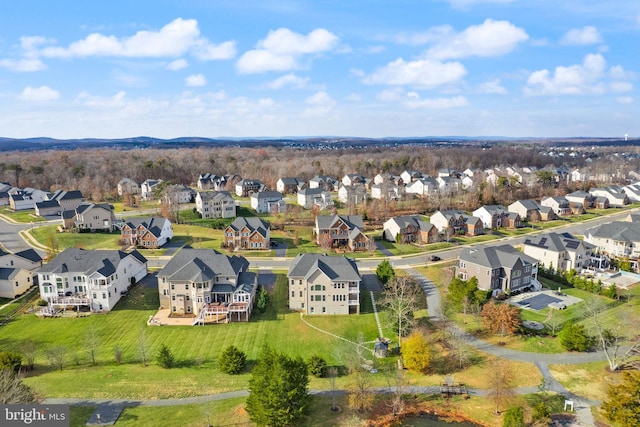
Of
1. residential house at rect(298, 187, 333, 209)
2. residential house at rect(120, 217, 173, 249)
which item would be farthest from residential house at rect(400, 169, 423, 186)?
residential house at rect(120, 217, 173, 249)

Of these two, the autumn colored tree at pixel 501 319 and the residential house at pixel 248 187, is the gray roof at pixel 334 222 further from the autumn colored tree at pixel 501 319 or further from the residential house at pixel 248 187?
the residential house at pixel 248 187

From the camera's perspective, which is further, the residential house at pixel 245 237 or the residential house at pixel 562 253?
the residential house at pixel 245 237

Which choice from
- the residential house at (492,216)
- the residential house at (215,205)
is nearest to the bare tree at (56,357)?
the residential house at (215,205)

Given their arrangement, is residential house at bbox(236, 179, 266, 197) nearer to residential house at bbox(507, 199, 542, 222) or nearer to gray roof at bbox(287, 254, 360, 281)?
residential house at bbox(507, 199, 542, 222)

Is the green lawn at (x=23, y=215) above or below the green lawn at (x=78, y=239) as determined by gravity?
above

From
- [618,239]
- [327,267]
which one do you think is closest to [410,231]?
[327,267]
